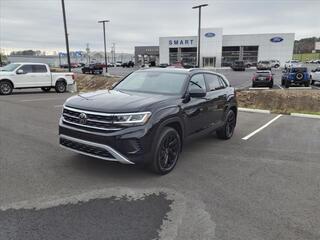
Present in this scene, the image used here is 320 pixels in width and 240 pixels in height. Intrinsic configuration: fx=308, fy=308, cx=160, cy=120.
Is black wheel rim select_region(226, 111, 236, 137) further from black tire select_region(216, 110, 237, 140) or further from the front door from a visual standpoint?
the front door

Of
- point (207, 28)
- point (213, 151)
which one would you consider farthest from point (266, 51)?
point (213, 151)

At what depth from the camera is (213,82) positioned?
280 inches

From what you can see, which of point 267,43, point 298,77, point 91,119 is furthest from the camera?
point 267,43

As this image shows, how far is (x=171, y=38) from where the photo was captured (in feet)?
242

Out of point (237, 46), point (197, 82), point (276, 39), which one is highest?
point (276, 39)

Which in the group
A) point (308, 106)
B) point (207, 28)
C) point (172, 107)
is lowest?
point (308, 106)

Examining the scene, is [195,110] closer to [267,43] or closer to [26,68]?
Answer: [26,68]

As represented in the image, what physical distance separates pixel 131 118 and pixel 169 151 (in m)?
1.07

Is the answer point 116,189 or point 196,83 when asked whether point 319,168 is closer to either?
point 196,83

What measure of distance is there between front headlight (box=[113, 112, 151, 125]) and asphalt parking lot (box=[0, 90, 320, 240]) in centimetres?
96

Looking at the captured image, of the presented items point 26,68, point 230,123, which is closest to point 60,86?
point 26,68

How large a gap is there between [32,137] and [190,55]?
69.8 metres

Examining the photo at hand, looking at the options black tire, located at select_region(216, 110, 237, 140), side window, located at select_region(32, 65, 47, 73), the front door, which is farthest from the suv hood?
Result: side window, located at select_region(32, 65, 47, 73)

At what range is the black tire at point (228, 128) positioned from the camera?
7.62m
